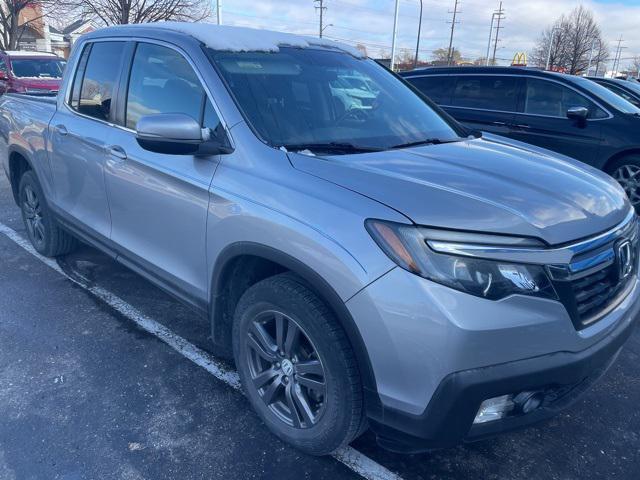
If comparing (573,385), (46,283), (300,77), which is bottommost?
(46,283)

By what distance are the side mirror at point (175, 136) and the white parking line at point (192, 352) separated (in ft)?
4.46

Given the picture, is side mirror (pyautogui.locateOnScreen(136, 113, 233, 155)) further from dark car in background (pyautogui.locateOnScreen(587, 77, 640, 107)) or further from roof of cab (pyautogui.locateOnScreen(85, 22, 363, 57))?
dark car in background (pyautogui.locateOnScreen(587, 77, 640, 107))

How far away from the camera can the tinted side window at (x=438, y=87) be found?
7.62 meters

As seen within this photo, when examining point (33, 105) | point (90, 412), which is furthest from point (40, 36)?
point (90, 412)

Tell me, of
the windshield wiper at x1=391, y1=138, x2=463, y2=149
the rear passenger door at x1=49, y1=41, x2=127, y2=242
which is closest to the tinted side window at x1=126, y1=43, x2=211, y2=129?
the rear passenger door at x1=49, y1=41, x2=127, y2=242

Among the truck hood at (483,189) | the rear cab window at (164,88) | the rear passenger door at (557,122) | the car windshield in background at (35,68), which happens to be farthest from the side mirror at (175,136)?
the car windshield in background at (35,68)

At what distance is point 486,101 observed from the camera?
7.32m

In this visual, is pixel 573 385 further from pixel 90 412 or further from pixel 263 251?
pixel 90 412

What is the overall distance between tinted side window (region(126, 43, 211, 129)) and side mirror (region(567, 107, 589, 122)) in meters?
5.31

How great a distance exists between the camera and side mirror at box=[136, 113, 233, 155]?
93.0 inches

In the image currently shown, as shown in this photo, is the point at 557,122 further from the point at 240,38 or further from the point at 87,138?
the point at 87,138

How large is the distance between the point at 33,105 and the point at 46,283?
1.49m

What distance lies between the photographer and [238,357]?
2641mm

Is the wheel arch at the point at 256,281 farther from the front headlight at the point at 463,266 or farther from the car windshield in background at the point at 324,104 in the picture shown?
the car windshield in background at the point at 324,104
